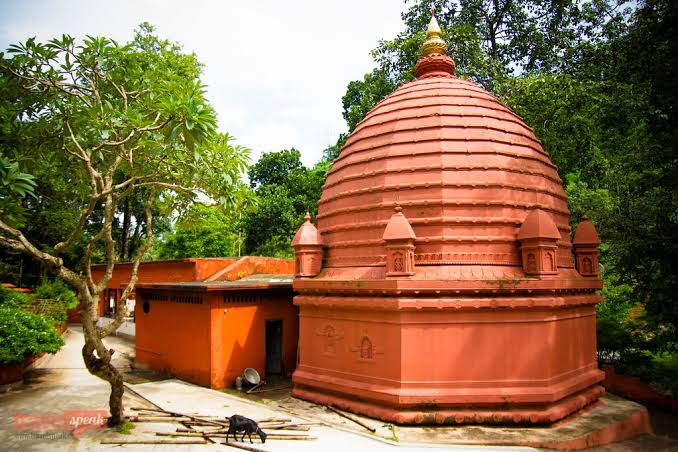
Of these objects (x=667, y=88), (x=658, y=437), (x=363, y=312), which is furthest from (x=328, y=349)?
(x=667, y=88)

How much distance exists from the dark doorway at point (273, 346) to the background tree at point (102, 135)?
5.49 meters

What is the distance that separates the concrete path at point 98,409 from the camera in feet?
26.1

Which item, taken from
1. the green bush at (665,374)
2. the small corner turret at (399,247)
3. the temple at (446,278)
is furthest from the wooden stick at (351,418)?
the green bush at (665,374)

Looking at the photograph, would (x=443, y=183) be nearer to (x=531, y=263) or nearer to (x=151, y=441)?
(x=531, y=263)

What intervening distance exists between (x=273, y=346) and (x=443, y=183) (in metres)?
7.40

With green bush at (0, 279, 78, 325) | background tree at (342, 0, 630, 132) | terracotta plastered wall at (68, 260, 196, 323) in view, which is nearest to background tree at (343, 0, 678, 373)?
background tree at (342, 0, 630, 132)

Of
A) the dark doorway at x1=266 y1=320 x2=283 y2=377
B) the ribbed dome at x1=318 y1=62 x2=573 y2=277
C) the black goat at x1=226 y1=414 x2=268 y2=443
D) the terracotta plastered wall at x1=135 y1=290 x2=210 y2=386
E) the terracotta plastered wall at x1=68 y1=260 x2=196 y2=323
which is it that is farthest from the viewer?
the terracotta plastered wall at x1=68 y1=260 x2=196 y2=323

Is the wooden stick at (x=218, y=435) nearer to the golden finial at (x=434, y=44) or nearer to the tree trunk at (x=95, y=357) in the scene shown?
the tree trunk at (x=95, y=357)

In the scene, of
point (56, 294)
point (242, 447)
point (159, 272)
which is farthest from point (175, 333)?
point (56, 294)

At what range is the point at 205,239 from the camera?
32938 millimetres

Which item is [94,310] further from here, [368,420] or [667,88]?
[667,88]

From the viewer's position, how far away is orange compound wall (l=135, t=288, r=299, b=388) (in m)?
12.6

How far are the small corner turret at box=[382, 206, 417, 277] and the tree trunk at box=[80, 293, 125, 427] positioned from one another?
5.22 m

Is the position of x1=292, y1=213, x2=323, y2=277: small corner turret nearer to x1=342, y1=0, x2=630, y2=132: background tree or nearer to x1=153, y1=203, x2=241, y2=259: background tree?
x1=342, y1=0, x2=630, y2=132: background tree
